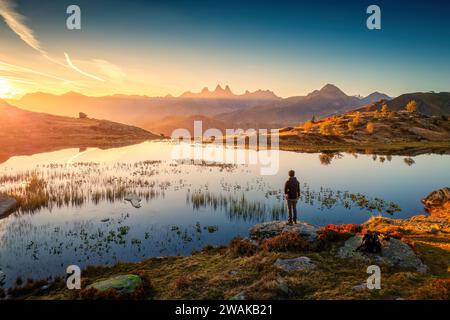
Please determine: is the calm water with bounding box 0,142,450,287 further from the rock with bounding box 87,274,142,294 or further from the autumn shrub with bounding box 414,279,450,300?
the autumn shrub with bounding box 414,279,450,300

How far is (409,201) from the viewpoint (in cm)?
3788

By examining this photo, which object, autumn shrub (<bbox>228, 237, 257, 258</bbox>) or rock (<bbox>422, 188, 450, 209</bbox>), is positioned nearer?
autumn shrub (<bbox>228, 237, 257, 258</bbox>)

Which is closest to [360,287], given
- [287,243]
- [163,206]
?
[287,243]

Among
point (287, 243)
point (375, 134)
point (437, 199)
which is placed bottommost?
point (437, 199)

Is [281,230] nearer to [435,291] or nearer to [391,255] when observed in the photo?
[391,255]

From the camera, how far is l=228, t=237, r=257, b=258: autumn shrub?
19.3 metres

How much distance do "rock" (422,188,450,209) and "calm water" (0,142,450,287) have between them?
68.6 inches

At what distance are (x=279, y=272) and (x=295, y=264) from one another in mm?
1490

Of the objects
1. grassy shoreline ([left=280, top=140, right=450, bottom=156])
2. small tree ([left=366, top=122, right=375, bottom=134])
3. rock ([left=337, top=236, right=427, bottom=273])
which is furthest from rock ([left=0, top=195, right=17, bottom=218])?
small tree ([left=366, top=122, right=375, bottom=134])

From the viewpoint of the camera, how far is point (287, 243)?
61.7ft

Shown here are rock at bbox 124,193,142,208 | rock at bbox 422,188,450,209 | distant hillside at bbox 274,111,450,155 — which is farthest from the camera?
distant hillside at bbox 274,111,450,155

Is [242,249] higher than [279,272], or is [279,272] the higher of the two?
[279,272]

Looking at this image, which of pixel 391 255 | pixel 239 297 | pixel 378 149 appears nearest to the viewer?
pixel 239 297
